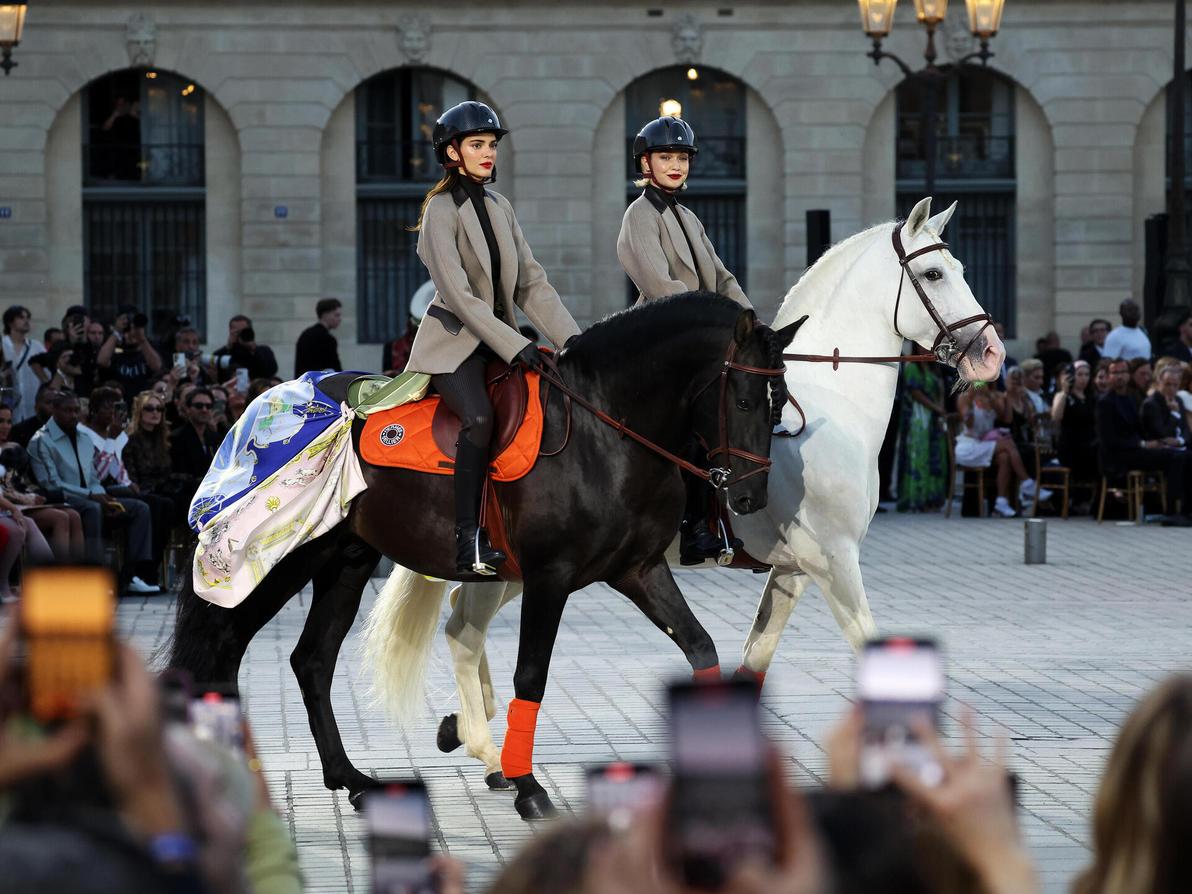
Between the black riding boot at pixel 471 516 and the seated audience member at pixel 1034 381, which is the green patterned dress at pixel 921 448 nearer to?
the seated audience member at pixel 1034 381

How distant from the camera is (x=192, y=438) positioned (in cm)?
1664

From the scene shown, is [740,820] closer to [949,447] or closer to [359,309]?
[949,447]

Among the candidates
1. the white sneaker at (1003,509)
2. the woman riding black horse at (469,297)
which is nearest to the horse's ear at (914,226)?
the woman riding black horse at (469,297)

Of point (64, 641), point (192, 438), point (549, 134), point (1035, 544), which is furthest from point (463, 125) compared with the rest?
point (549, 134)

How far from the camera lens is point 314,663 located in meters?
8.11

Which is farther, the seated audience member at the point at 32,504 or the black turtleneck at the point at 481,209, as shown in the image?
the seated audience member at the point at 32,504

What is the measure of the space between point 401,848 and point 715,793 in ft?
2.17

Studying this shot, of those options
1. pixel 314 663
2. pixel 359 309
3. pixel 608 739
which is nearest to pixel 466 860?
pixel 314 663

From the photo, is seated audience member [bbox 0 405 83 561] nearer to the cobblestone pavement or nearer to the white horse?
the cobblestone pavement

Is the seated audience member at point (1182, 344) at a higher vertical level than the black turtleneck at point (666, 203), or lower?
lower

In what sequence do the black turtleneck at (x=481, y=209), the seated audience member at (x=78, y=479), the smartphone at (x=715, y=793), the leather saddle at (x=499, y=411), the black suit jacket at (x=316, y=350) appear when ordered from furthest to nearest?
1. the black suit jacket at (x=316, y=350)
2. the seated audience member at (x=78, y=479)
3. the black turtleneck at (x=481, y=209)
4. the leather saddle at (x=499, y=411)
5. the smartphone at (x=715, y=793)

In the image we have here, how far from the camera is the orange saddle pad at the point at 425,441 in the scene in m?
7.90

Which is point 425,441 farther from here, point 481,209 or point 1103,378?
point 1103,378

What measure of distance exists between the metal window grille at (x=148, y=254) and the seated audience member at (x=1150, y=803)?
106 feet
